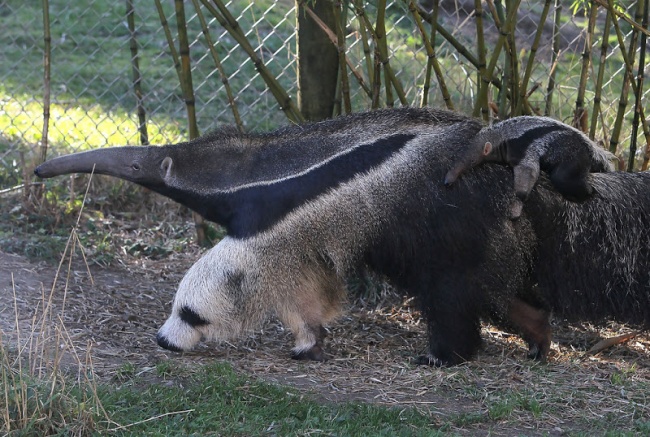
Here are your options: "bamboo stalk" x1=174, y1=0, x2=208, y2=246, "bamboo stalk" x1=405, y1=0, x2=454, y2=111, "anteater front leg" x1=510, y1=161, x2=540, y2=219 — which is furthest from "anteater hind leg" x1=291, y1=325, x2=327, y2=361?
"bamboo stalk" x1=405, y1=0, x2=454, y2=111

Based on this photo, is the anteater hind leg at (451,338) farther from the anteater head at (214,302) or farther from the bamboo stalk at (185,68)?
the bamboo stalk at (185,68)

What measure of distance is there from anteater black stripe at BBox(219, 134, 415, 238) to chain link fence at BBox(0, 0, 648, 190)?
2.89 meters

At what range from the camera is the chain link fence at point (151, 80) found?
962 cm

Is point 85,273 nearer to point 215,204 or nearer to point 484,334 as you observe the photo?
point 215,204

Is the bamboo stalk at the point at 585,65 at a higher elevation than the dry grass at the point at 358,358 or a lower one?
higher

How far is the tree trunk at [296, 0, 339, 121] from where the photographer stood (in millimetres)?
7633

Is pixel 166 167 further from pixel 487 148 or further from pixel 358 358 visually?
pixel 487 148

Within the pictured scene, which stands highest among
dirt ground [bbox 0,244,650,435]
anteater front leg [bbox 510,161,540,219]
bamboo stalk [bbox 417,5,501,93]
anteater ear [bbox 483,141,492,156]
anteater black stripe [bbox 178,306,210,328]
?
bamboo stalk [bbox 417,5,501,93]

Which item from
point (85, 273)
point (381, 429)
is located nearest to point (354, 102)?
point (85, 273)

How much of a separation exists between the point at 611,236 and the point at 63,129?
6715 millimetres

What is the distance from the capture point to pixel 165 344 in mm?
5809

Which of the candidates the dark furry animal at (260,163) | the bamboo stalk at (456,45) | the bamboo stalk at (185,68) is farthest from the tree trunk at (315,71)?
the dark furry animal at (260,163)

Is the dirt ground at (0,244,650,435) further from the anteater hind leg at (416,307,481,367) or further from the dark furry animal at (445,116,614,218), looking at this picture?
the dark furry animal at (445,116,614,218)

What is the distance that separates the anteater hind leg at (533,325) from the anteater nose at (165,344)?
2.11 m
